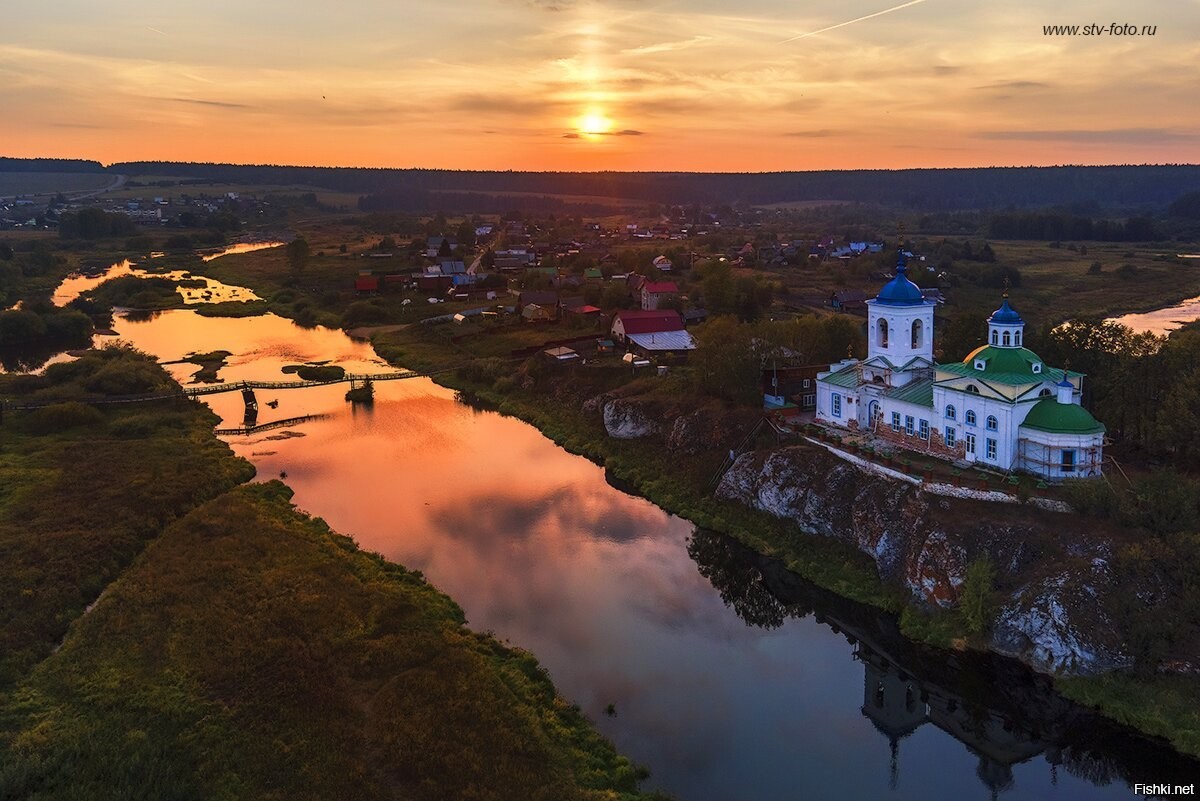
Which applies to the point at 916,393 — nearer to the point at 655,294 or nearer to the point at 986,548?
the point at 986,548

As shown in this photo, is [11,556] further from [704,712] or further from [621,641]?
[704,712]

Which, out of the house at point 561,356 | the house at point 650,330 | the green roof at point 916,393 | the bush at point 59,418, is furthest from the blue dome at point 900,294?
the bush at point 59,418

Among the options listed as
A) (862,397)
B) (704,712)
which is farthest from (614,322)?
(704,712)

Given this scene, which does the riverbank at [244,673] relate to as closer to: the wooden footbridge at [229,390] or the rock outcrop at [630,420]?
the wooden footbridge at [229,390]

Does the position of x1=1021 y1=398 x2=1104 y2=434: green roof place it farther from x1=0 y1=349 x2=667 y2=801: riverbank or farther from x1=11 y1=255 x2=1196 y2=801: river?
x1=0 y1=349 x2=667 y2=801: riverbank

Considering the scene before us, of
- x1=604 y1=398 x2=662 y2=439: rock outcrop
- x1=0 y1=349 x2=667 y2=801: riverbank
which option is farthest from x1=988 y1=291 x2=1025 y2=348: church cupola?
x1=0 y1=349 x2=667 y2=801: riverbank

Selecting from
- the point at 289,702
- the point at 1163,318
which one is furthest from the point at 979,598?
the point at 1163,318
